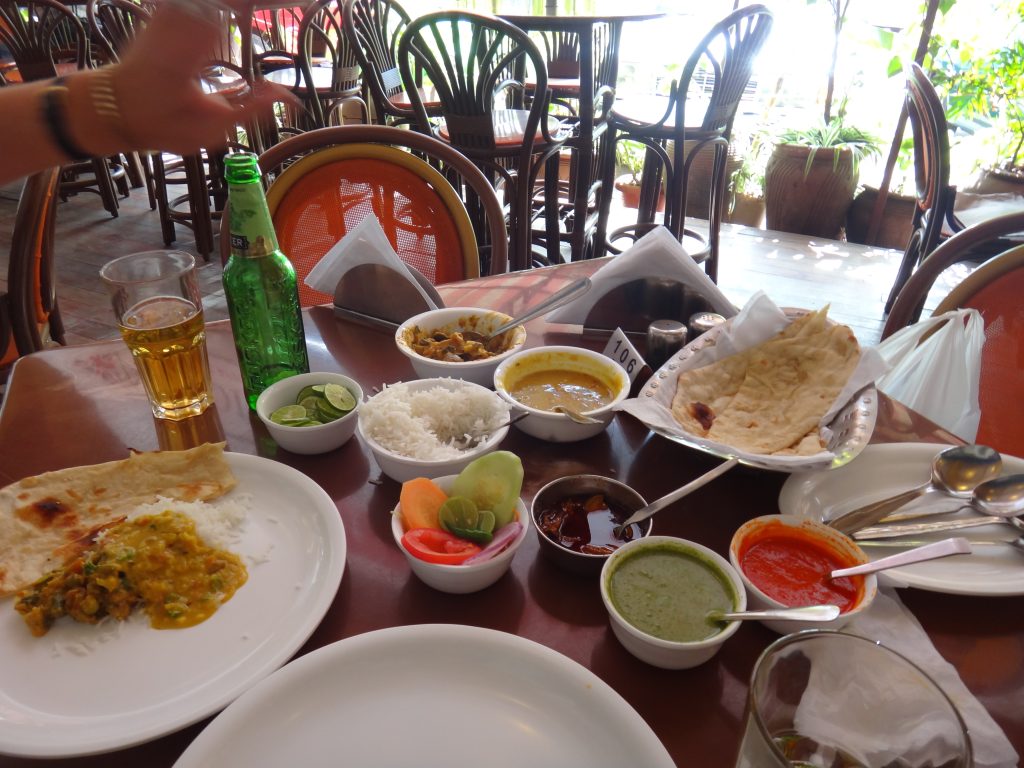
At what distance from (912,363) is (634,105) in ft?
9.38

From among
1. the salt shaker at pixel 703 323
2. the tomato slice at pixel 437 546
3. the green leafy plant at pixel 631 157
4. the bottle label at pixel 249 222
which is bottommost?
the green leafy plant at pixel 631 157

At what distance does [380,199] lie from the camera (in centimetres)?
203

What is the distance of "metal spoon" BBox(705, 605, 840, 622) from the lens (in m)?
0.70

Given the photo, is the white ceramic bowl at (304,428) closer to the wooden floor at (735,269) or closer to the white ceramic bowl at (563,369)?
the white ceramic bowl at (563,369)

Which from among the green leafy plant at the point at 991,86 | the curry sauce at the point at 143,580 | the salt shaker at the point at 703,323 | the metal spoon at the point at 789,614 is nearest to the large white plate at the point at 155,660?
the curry sauce at the point at 143,580

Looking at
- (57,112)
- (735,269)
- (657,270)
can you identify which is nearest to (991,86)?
(735,269)

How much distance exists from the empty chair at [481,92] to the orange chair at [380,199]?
786mm

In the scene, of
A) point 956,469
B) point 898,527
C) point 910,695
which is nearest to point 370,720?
point 910,695

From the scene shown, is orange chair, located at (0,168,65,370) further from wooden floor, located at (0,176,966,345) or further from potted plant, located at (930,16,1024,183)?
potted plant, located at (930,16,1024,183)

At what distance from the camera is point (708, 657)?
0.73m

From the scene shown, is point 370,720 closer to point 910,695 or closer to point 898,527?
point 910,695

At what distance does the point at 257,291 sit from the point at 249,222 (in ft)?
0.43

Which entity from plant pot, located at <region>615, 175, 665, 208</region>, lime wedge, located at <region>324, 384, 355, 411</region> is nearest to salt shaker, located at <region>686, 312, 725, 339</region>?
lime wedge, located at <region>324, 384, 355, 411</region>

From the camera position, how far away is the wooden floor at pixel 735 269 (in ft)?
13.0
